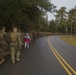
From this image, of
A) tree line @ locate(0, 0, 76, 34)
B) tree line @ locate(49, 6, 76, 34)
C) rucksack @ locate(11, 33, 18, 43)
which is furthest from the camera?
tree line @ locate(49, 6, 76, 34)

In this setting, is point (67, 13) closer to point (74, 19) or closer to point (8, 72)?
point (74, 19)

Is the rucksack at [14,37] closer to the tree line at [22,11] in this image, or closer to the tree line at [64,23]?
the tree line at [22,11]

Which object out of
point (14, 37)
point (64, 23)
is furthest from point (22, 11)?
point (64, 23)

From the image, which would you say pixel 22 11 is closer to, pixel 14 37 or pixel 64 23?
pixel 14 37

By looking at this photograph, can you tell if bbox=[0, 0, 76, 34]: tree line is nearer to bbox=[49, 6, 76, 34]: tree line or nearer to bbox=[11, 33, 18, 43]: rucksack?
bbox=[11, 33, 18, 43]: rucksack

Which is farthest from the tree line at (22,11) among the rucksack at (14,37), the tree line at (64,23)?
the tree line at (64,23)

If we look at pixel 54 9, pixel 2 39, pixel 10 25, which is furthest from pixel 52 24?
pixel 2 39

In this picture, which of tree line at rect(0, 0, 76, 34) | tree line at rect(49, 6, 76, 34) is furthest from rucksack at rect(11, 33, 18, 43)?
tree line at rect(49, 6, 76, 34)

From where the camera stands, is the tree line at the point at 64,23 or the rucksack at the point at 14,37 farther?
the tree line at the point at 64,23

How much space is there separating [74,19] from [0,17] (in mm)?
113931

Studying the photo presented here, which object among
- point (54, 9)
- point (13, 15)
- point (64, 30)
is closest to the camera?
point (13, 15)

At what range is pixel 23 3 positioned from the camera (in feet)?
100

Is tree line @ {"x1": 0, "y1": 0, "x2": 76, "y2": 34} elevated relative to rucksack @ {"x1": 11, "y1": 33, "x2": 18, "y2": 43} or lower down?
elevated

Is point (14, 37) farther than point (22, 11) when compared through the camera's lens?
No
